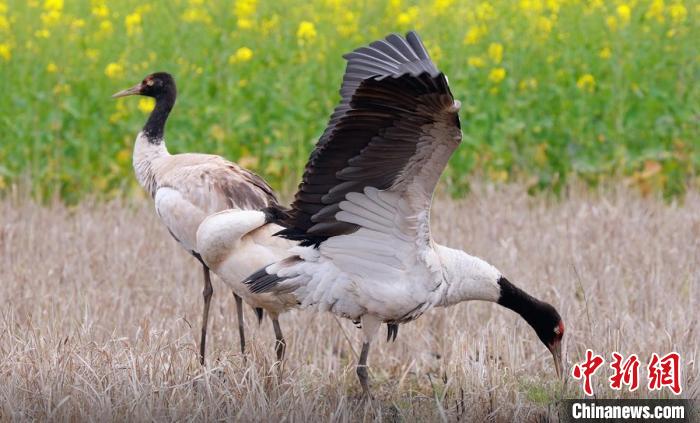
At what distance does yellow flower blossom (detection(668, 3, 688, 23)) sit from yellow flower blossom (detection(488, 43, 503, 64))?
1.58 metres

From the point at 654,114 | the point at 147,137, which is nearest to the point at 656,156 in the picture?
the point at 654,114

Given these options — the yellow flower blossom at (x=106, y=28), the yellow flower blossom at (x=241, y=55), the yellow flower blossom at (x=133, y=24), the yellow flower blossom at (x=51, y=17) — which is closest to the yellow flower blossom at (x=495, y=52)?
the yellow flower blossom at (x=241, y=55)

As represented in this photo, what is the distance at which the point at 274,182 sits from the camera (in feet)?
34.9

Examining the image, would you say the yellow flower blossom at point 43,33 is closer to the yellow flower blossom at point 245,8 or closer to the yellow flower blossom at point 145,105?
the yellow flower blossom at point 145,105

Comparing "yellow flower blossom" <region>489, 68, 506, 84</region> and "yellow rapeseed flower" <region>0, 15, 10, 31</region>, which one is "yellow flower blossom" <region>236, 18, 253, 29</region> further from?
"yellow flower blossom" <region>489, 68, 506, 84</region>

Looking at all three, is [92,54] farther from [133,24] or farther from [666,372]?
[666,372]

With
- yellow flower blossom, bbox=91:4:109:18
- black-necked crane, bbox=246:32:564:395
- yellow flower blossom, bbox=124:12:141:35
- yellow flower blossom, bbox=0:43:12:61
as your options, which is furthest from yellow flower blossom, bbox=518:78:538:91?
black-necked crane, bbox=246:32:564:395

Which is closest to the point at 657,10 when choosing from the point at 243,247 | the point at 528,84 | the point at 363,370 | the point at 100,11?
the point at 528,84

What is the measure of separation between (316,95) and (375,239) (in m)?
5.49

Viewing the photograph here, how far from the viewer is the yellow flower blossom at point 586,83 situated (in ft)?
34.7

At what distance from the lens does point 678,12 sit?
10828mm

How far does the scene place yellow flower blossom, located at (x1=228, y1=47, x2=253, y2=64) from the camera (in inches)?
412

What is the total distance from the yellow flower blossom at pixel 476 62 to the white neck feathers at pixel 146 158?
4253mm

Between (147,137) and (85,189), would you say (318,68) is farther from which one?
(147,137)
